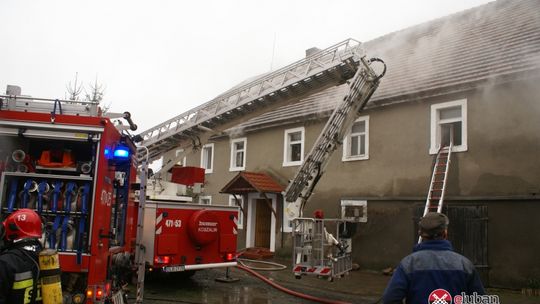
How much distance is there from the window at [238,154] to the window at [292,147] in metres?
2.32

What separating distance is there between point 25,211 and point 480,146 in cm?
1036

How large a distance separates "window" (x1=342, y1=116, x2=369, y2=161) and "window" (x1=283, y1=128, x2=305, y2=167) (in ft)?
6.86

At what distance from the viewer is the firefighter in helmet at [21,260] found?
114 inches

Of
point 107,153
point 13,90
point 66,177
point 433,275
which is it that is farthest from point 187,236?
point 433,275

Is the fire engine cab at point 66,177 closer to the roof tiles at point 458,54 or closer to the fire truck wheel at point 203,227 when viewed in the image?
the fire truck wheel at point 203,227

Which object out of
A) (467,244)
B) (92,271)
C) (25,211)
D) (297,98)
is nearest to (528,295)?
(467,244)

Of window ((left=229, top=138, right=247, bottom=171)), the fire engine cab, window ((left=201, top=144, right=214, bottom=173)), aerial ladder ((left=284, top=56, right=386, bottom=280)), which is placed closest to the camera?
the fire engine cab

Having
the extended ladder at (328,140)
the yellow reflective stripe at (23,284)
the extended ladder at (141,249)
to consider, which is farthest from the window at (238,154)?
the yellow reflective stripe at (23,284)

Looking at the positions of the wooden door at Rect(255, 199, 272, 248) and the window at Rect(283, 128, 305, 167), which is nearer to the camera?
the window at Rect(283, 128, 305, 167)

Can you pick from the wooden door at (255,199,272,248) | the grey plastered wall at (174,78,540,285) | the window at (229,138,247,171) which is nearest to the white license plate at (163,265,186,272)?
the grey plastered wall at (174,78,540,285)

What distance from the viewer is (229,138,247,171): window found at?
60.6 ft

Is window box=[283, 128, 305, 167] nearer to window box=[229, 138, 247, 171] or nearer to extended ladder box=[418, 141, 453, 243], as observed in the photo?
window box=[229, 138, 247, 171]

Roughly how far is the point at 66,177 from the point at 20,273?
2.20 metres

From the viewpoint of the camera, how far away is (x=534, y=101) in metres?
10.5
